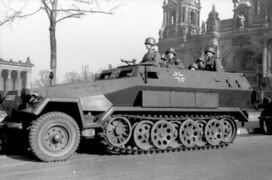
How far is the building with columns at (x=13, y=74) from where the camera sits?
7409 cm

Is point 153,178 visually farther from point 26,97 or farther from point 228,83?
point 228,83

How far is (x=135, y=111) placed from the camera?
374 inches

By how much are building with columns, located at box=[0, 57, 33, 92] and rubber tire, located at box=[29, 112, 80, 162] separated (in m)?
67.5

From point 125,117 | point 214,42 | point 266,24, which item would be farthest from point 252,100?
point 214,42

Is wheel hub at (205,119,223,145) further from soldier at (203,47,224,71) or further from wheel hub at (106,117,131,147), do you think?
wheel hub at (106,117,131,147)

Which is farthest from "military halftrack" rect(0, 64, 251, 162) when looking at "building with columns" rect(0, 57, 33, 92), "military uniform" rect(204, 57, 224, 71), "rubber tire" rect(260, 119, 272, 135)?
"building with columns" rect(0, 57, 33, 92)

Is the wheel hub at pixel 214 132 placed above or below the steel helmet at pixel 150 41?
below

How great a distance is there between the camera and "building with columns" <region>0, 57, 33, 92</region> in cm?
7409

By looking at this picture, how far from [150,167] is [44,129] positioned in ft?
7.68

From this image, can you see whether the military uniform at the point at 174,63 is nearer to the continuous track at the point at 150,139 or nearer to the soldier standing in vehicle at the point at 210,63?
the soldier standing in vehicle at the point at 210,63

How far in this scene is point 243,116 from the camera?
11.7 meters

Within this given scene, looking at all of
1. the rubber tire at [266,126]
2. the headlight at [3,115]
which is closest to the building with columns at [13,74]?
the rubber tire at [266,126]

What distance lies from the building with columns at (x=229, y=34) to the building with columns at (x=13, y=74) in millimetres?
26776

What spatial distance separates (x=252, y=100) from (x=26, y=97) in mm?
7055
